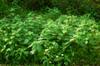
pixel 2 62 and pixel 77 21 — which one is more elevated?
pixel 77 21

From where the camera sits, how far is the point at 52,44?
7.18 metres

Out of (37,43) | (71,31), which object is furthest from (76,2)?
(37,43)

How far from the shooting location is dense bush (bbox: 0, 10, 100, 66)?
7055 millimetres

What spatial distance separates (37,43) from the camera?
7.11 m

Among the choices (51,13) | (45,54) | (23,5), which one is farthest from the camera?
(23,5)

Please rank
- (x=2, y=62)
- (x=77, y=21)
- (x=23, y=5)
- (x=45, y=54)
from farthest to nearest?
(x=23, y=5), (x=77, y=21), (x=2, y=62), (x=45, y=54)

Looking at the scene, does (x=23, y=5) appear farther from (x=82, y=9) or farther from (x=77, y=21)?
(x=77, y=21)

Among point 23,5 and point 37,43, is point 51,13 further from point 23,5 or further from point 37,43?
point 37,43

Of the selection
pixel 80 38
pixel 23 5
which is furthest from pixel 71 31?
pixel 23 5

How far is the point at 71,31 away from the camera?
750 centimetres

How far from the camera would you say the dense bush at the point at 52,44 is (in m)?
7.05

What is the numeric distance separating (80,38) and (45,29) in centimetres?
103

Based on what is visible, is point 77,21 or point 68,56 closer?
point 68,56

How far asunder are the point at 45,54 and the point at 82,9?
376 centimetres
